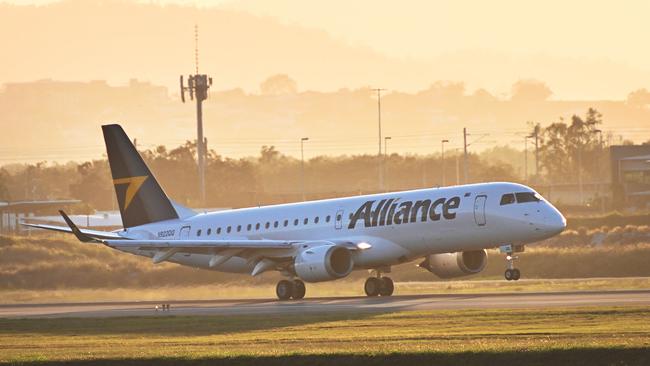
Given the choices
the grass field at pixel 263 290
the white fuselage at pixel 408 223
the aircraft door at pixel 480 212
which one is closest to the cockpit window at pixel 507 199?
the white fuselage at pixel 408 223

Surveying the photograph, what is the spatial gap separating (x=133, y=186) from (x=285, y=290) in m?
10.5

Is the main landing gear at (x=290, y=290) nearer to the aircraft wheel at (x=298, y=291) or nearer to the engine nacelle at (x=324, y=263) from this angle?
the aircraft wheel at (x=298, y=291)

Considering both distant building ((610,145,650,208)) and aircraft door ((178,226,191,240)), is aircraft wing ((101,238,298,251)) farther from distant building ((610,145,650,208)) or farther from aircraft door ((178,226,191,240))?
distant building ((610,145,650,208))

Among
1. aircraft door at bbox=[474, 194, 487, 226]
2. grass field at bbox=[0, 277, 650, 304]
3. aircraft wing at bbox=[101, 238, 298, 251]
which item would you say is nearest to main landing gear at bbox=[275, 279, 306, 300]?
aircraft wing at bbox=[101, 238, 298, 251]

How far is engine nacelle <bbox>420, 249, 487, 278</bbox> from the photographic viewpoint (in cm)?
6084

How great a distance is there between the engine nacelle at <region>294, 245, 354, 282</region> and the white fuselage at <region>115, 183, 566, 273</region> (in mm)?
666

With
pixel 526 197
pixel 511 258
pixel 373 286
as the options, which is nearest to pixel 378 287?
pixel 373 286

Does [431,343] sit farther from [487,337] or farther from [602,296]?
[602,296]

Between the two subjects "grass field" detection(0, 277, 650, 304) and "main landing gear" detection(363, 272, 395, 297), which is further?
"grass field" detection(0, 277, 650, 304)

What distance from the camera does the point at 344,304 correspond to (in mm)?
54719

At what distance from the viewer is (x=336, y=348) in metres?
35.6

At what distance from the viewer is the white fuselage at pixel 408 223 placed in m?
56.3

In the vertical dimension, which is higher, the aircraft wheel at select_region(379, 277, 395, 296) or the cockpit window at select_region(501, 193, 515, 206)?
the cockpit window at select_region(501, 193, 515, 206)

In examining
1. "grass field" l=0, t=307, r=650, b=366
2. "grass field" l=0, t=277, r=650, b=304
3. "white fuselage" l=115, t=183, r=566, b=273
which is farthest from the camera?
"grass field" l=0, t=277, r=650, b=304
